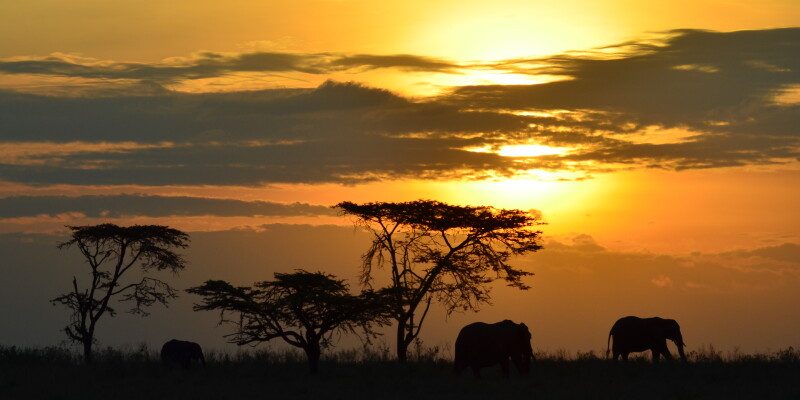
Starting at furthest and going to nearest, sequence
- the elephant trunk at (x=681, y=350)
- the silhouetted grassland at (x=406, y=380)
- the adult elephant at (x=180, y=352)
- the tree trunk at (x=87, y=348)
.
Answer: the tree trunk at (x=87, y=348)
the elephant trunk at (x=681, y=350)
the adult elephant at (x=180, y=352)
the silhouetted grassland at (x=406, y=380)

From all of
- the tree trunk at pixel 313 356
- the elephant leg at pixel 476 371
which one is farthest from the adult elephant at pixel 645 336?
the tree trunk at pixel 313 356

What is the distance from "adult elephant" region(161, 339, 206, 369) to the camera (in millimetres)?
36062

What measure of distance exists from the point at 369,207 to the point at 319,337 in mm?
9625

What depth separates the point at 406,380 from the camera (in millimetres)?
31938

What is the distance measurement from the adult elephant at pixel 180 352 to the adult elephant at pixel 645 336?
15.1 meters

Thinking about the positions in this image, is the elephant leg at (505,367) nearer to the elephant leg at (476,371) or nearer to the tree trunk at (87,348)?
the elephant leg at (476,371)

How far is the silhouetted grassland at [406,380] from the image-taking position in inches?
1155

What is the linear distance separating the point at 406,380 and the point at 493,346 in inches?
113

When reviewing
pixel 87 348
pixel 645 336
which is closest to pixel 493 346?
pixel 645 336

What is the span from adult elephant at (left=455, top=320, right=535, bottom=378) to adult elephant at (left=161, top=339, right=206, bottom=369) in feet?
31.5

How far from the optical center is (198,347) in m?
36.7

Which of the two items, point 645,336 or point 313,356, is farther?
point 645,336

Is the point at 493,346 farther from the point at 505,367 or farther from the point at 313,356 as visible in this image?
the point at 313,356

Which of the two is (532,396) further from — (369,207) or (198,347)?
(369,207)
